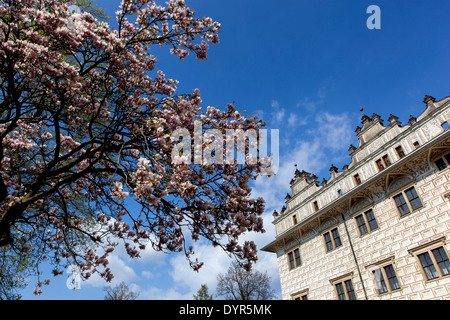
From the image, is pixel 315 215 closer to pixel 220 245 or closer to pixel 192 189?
pixel 220 245

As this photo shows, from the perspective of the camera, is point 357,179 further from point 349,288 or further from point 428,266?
point 349,288

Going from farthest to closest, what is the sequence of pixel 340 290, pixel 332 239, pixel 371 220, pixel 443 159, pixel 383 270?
pixel 332 239, pixel 340 290, pixel 371 220, pixel 383 270, pixel 443 159

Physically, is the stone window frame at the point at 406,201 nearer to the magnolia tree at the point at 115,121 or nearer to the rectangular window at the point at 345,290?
the rectangular window at the point at 345,290

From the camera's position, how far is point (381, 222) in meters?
19.0

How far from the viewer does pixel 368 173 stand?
2100cm

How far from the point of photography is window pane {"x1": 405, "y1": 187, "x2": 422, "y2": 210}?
17359mm

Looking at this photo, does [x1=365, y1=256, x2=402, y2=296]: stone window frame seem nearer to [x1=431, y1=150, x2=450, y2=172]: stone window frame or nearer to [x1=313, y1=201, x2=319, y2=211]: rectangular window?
[x1=431, y1=150, x2=450, y2=172]: stone window frame

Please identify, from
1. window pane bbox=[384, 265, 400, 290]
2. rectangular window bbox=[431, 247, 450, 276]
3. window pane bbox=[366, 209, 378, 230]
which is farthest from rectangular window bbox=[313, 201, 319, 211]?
rectangular window bbox=[431, 247, 450, 276]

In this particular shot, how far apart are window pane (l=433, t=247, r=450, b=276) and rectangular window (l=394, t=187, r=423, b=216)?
2.78 meters

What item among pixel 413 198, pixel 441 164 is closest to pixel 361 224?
pixel 413 198

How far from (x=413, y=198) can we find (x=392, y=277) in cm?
538

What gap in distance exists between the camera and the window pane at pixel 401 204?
1795 centimetres

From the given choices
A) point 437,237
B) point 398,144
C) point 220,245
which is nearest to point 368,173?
point 398,144

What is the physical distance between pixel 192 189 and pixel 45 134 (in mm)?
6082
